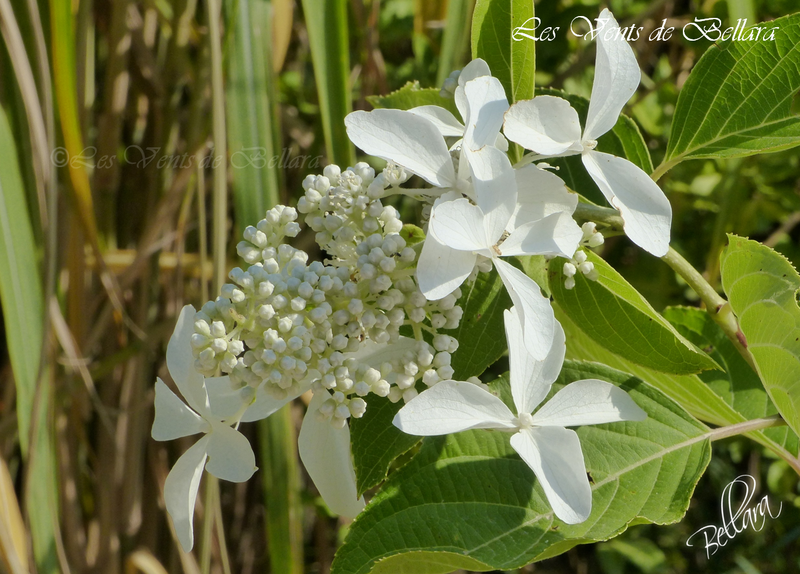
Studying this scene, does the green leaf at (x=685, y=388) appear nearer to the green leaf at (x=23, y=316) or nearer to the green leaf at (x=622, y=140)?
the green leaf at (x=622, y=140)

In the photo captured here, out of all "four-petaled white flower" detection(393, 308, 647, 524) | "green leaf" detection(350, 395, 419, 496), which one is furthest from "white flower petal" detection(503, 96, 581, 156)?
"green leaf" detection(350, 395, 419, 496)

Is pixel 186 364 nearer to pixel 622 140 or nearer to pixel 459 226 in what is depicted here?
pixel 459 226

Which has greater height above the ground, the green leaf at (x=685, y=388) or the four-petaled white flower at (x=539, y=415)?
the four-petaled white flower at (x=539, y=415)

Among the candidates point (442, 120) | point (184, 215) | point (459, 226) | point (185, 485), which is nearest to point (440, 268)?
point (459, 226)

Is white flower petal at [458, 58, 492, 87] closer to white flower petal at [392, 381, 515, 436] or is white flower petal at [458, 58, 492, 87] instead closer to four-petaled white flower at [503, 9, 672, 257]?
four-petaled white flower at [503, 9, 672, 257]

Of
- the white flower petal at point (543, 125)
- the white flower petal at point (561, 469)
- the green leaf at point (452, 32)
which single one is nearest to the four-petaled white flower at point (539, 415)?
the white flower petal at point (561, 469)
